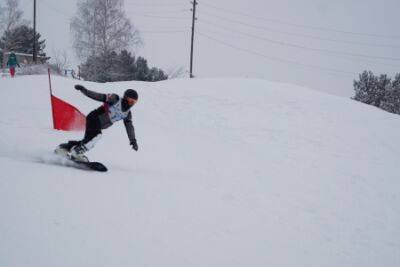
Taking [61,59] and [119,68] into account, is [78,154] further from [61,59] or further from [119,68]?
[61,59]

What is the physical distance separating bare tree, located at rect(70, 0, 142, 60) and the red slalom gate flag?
2516cm

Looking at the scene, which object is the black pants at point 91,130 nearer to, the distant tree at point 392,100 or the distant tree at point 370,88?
the distant tree at point 392,100

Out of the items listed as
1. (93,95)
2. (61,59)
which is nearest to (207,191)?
(93,95)

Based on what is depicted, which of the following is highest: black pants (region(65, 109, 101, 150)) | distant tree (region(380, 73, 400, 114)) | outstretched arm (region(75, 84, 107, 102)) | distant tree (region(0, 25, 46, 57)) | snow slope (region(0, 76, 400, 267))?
distant tree (region(0, 25, 46, 57))

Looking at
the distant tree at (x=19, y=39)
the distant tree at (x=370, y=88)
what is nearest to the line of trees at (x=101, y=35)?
the distant tree at (x=19, y=39)

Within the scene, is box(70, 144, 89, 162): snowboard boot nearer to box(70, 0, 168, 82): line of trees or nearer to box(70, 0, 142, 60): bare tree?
box(70, 0, 168, 82): line of trees

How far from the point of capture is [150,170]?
6211mm

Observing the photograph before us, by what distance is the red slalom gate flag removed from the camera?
26.8ft

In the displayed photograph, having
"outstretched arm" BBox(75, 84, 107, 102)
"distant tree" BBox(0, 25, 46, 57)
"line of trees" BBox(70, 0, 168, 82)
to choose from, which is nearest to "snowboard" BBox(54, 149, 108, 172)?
"outstretched arm" BBox(75, 84, 107, 102)

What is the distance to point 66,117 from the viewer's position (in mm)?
8352

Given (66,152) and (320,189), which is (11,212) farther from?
(320,189)

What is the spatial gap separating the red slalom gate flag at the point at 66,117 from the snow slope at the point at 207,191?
0.26 metres

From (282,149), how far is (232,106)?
4215mm

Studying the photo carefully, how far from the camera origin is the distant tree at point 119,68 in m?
28.1
